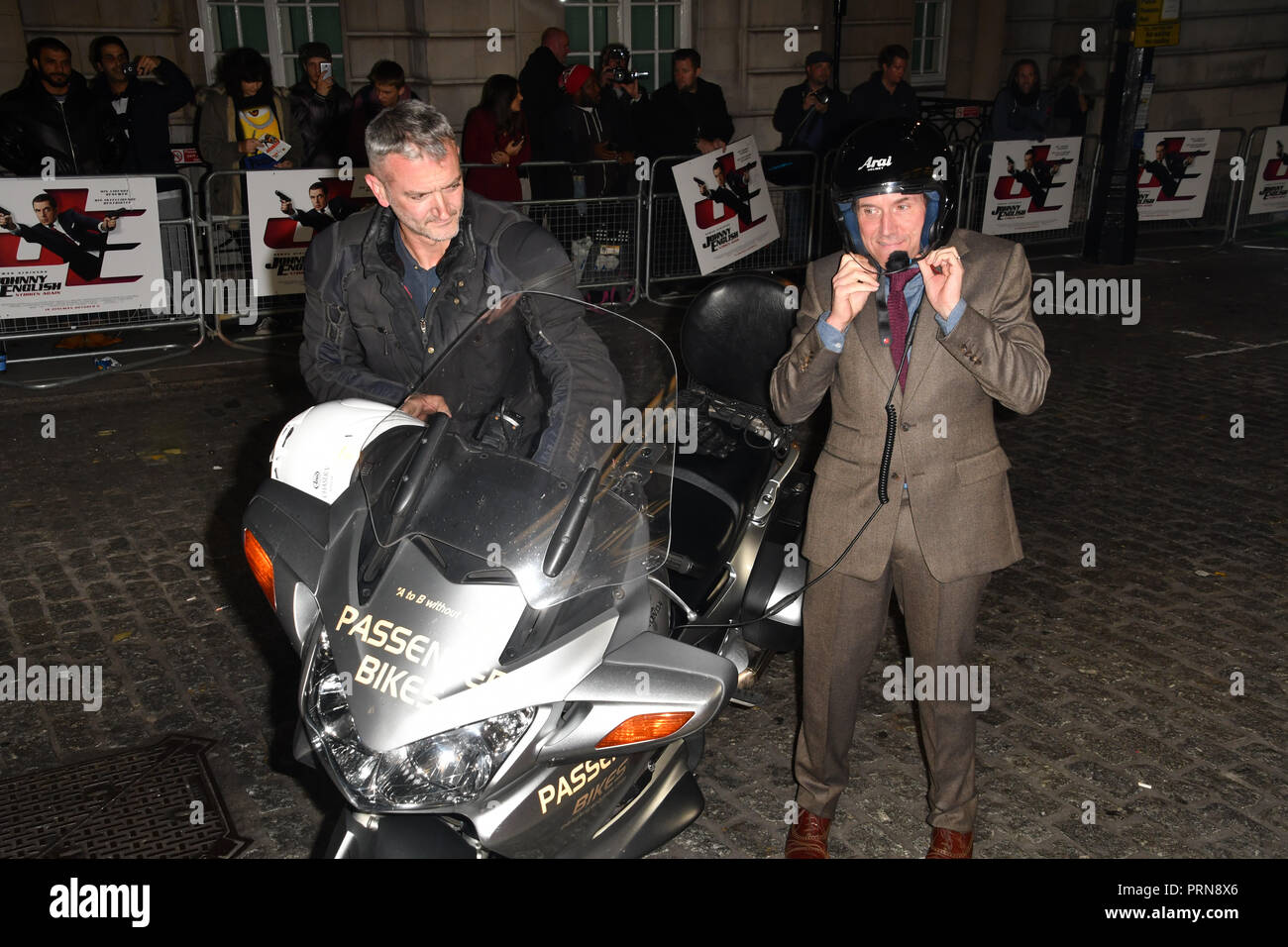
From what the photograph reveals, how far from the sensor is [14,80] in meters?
12.0

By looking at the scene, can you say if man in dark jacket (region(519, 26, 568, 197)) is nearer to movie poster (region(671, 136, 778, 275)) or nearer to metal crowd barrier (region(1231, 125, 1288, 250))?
movie poster (region(671, 136, 778, 275))

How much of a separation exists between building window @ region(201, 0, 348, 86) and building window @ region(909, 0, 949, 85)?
31.1 feet

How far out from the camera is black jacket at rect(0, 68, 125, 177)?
8.77 metres

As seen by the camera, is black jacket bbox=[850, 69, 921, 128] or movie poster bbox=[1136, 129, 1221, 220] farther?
movie poster bbox=[1136, 129, 1221, 220]

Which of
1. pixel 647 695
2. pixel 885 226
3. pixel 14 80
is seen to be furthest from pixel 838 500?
pixel 14 80

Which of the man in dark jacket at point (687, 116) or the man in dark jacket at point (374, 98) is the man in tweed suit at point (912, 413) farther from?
the man in dark jacket at point (687, 116)

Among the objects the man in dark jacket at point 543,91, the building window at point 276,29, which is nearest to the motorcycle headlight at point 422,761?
the man in dark jacket at point 543,91

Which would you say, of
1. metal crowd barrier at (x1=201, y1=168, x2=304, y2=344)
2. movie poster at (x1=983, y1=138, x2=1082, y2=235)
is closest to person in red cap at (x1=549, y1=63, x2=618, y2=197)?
metal crowd barrier at (x1=201, y1=168, x2=304, y2=344)

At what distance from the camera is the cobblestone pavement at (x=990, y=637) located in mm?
3857

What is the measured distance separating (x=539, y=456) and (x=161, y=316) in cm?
723

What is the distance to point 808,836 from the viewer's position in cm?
359

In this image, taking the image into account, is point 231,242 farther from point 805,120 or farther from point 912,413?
point 912,413

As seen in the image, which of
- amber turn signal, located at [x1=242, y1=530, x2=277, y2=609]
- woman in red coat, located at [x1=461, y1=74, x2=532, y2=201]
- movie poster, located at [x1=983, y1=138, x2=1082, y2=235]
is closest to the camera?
amber turn signal, located at [x1=242, y1=530, x2=277, y2=609]
